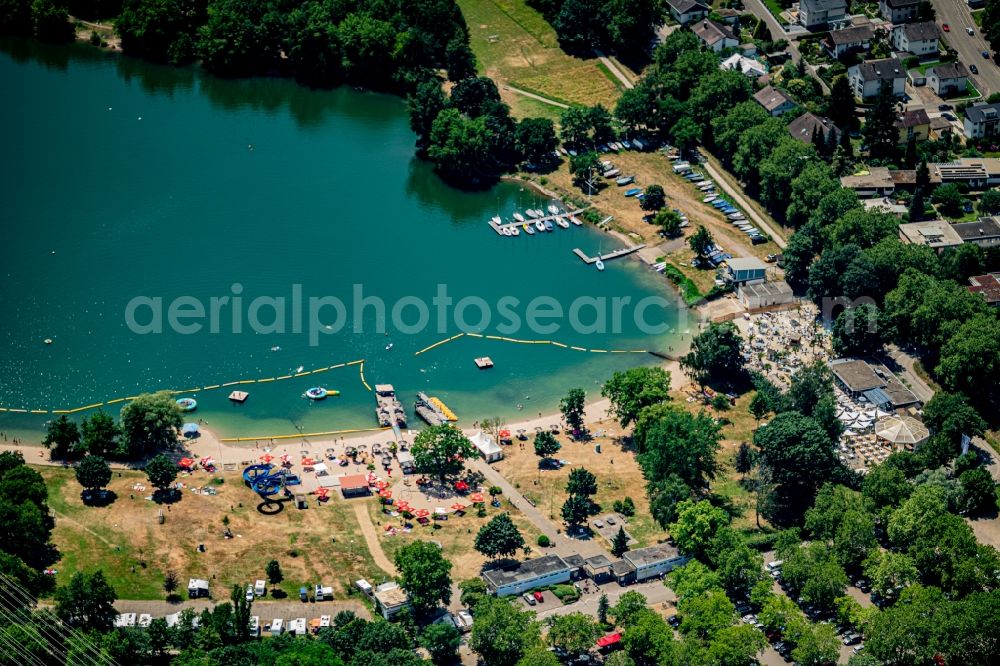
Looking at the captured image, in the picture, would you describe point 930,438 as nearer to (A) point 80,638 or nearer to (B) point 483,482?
(B) point 483,482

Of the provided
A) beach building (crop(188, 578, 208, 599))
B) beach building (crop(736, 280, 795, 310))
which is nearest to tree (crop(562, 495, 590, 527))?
beach building (crop(188, 578, 208, 599))

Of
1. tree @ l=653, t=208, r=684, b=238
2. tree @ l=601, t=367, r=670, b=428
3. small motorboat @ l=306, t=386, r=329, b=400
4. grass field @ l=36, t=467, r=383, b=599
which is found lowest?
grass field @ l=36, t=467, r=383, b=599

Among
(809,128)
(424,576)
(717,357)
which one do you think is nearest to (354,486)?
(424,576)

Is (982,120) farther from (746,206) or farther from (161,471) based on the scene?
(161,471)

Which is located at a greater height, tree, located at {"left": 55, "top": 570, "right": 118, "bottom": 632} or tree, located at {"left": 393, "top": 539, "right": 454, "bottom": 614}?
tree, located at {"left": 393, "top": 539, "right": 454, "bottom": 614}

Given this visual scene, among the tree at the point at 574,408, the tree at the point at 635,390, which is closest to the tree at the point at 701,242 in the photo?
the tree at the point at 635,390

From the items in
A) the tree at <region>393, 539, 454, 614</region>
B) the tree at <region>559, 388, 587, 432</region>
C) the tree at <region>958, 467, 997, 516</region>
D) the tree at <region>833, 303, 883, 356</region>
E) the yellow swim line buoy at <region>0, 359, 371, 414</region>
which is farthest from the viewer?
the tree at <region>833, 303, 883, 356</region>

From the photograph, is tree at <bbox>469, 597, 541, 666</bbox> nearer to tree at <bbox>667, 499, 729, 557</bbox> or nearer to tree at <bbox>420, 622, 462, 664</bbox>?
tree at <bbox>420, 622, 462, 664</bbox>
